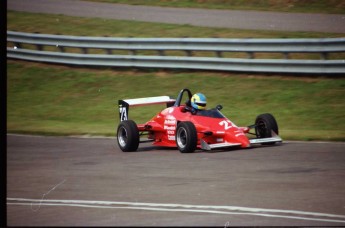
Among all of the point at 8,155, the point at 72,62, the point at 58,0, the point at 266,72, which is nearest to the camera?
the point at 8,155

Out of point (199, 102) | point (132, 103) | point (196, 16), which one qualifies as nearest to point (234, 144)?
point (199, 102)

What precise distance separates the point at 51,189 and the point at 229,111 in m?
9.66

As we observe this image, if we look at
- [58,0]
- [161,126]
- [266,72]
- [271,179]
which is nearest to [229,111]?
[266,72]

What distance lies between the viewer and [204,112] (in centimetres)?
1580

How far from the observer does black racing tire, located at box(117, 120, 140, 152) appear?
15.9 metres

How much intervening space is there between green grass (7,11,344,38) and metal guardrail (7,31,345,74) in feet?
5.28

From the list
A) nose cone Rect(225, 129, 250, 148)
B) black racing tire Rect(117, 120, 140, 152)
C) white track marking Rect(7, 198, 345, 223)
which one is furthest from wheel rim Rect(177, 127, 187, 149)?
white track marking Rect(7, 198, 345, 223)

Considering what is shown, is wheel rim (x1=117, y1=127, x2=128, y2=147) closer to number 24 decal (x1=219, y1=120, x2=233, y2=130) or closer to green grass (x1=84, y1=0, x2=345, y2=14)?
number 24 decal (x1=219, y1=120, x2=233, y2=130)

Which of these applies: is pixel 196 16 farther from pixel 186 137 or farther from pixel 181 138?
pixel 186 137

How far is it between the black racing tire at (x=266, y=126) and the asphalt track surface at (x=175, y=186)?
1.07 feet

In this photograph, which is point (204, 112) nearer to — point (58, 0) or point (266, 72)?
Answer: point (266, 72)

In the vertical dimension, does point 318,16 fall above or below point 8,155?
above

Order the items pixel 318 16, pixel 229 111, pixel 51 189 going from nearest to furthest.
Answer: pixel 51 189 → pixel 229 111 → pixel 318 16

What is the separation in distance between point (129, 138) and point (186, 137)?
1354 millimetres
